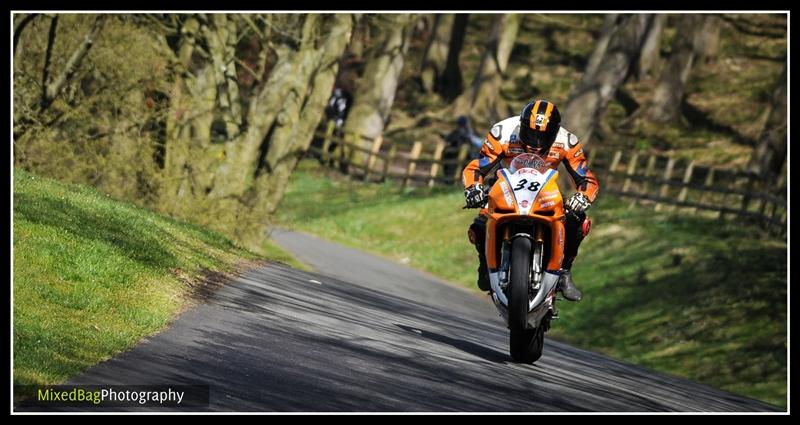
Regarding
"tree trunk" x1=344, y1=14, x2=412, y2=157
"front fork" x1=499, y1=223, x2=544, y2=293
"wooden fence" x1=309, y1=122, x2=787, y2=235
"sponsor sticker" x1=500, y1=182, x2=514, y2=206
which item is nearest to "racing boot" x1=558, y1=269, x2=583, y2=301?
"front fork" x1=499, y1=223, x2=544, y2=293

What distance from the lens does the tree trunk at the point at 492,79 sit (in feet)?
188

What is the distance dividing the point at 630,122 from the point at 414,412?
1840 inches

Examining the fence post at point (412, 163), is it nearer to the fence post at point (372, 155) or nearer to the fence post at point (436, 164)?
the fence post at point (436, 164)

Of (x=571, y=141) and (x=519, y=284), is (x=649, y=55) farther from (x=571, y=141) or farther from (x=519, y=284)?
(x=519, y=284)

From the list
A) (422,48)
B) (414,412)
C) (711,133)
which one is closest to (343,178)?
(711,133)

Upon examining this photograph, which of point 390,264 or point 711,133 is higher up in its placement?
point 711,133

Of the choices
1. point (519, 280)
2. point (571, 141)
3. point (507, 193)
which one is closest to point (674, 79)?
point (571, 141)

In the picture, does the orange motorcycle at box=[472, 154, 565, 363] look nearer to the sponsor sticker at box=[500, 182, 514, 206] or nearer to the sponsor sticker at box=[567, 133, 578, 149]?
the sponsor sticker at box=[500, 182, 514, 206]

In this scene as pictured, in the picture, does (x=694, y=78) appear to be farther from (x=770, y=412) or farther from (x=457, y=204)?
(x=770, y=412)

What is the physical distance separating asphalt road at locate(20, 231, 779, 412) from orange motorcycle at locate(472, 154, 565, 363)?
587 mm

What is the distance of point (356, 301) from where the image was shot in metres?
18.1

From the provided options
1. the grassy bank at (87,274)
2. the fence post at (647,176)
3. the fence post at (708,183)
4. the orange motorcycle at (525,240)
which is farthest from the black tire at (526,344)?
the fence post at (647,176)

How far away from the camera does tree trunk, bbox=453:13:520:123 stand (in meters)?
57.2

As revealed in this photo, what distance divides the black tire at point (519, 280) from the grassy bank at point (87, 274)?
2.67 metres
